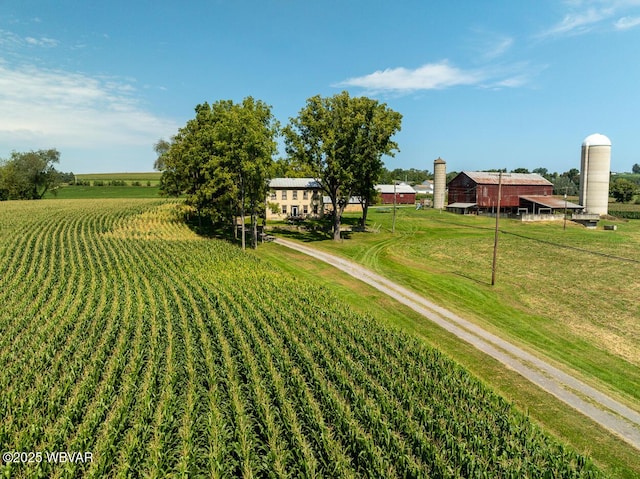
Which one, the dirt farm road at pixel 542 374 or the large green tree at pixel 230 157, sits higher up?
the large green tree at pixel 230 157

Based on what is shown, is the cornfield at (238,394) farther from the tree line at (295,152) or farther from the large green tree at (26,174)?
the large green tree at (26,174)

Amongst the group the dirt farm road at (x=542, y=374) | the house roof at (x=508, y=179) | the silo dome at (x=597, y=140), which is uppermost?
the silo dome at (x=597, y=140)

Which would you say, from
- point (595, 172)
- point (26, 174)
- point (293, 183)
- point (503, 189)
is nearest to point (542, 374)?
point (293, 183)

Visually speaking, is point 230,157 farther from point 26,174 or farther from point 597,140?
point 26,174

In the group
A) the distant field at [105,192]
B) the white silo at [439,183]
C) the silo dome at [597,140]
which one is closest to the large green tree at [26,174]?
the distant field at [105,192]

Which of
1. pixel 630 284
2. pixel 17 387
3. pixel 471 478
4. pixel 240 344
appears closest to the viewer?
pixel 471 478

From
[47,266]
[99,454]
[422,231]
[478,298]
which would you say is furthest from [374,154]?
[99,454]

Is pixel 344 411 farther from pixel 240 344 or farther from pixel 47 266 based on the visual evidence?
pixel 47 266
